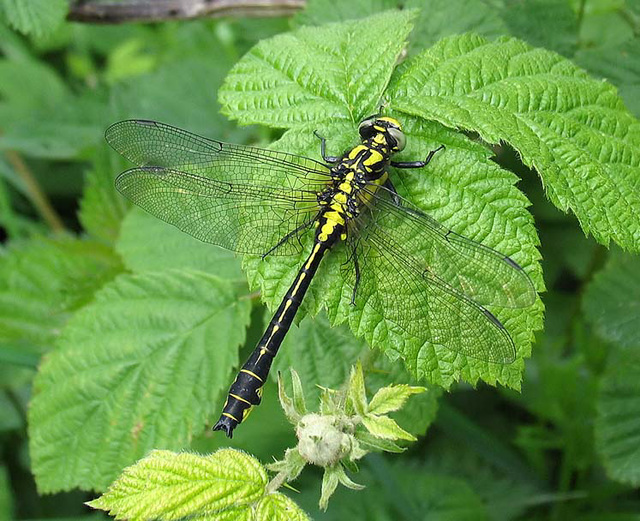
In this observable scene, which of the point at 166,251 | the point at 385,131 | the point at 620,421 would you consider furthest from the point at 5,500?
the point at 620,421

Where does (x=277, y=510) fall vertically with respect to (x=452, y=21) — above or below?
below

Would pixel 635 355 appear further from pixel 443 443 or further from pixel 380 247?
pixel 380 247

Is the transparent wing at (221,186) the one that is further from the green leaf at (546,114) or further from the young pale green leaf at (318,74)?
the green leaf at (546,114)

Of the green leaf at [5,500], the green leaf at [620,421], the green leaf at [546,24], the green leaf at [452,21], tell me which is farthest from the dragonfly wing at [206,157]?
the green leaf at [5,500]

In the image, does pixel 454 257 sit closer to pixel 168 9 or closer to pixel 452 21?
pixel 452 21

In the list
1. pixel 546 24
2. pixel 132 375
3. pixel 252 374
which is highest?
pixel 546 24
